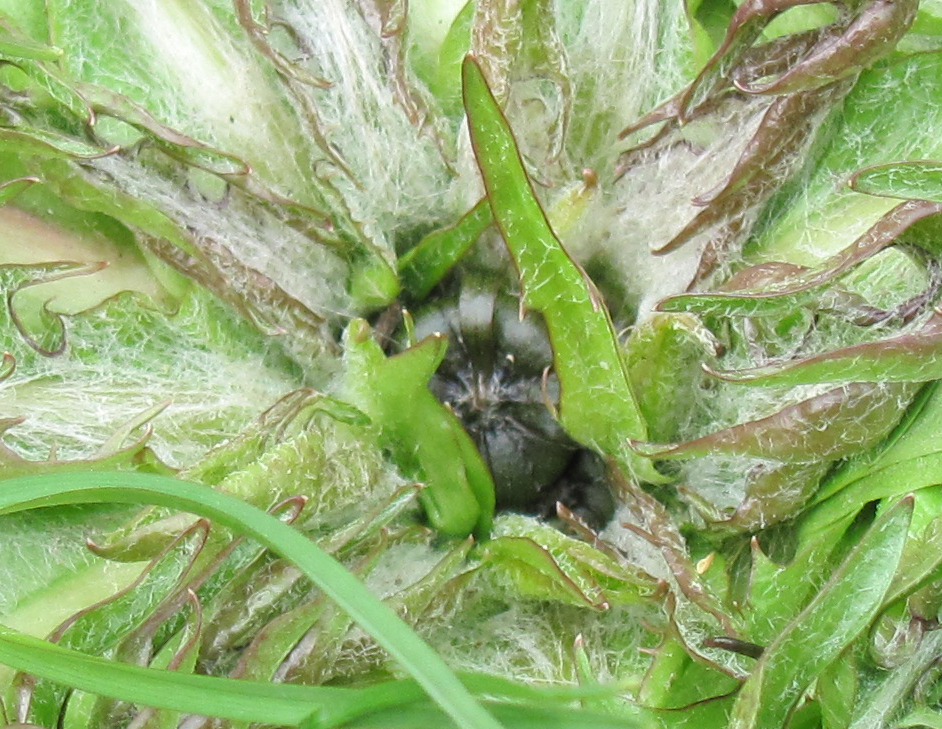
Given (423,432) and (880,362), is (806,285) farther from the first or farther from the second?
(423,432)

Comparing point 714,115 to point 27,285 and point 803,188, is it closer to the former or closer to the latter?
point 803,188

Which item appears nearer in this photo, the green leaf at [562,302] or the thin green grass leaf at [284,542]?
the thin green grass leaf at [284,542]

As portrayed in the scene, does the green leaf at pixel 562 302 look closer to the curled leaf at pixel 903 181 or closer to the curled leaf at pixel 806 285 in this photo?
the curled leaf at pixel 806 285

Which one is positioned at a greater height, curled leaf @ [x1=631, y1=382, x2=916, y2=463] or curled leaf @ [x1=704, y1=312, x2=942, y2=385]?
curled leaf @ [x1=704, y1=312, x2=942, y2=385]

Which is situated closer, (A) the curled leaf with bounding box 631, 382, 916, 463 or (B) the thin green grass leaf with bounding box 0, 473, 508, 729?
(B) the thin green grass leaf with bounding box 0, 473, 508, 729

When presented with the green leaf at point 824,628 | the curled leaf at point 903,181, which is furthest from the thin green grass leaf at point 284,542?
the curled leaf at point 903,181

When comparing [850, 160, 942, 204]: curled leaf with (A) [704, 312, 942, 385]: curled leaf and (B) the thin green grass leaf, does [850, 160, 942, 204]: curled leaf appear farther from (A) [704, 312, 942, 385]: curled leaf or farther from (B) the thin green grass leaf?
(B) the thin green grass leaf

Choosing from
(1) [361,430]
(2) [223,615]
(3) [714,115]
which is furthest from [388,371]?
(3) [714,115]

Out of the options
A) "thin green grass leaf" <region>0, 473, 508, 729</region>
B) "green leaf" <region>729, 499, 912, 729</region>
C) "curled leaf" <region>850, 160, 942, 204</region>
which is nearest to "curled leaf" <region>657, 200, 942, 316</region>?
"curled leaf" <region>850, 160, 942, 204</region>

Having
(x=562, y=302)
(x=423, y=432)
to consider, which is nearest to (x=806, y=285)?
(x=562, y=302)

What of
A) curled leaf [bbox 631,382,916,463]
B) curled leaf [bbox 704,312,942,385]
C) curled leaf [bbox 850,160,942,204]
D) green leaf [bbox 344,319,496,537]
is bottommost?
green leaf [bbox 344,319,496,537]

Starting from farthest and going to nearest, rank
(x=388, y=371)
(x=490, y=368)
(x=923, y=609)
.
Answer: (x=490, y=368), (x=388, y=371), (x=923, y=609)
